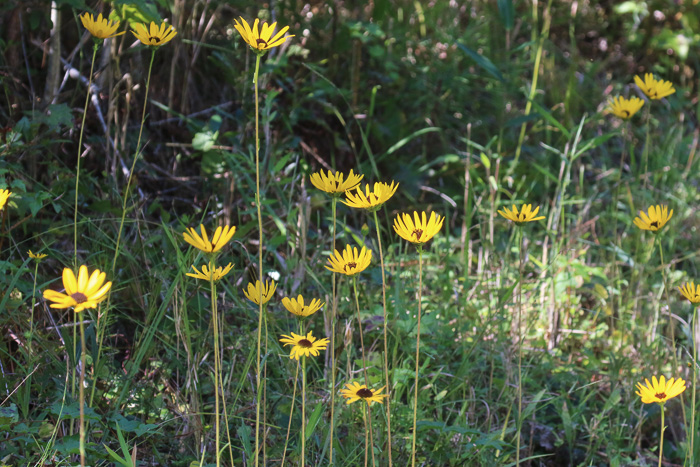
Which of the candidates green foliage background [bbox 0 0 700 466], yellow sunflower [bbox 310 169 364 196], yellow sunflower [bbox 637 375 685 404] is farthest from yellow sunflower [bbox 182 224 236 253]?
yellow sunflower [bbox 637 375 685 404]

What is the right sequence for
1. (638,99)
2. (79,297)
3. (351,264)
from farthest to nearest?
1. (638,99)
2. (351,264)
3. (79,297)

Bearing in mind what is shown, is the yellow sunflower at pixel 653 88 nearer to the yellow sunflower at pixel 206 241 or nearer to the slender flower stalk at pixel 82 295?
the yellow sunflower at pixel 206 241

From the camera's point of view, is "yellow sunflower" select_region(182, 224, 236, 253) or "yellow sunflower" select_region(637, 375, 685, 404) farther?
"yellow sunflower" select_region(637, 375, 685, 404)

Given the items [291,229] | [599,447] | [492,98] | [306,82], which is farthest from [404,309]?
[492,98]

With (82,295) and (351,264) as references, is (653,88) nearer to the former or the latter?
(351,264)

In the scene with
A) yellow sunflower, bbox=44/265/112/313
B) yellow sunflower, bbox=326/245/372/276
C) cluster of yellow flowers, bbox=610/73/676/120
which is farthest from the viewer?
cluster of yellow flowers, bbox=610/73/676/120

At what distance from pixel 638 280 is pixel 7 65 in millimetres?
2053

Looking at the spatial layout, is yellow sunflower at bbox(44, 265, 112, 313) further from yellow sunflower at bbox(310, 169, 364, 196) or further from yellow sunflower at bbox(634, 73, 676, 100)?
yellow sunflower at bbox(634, 73, 676, 100)

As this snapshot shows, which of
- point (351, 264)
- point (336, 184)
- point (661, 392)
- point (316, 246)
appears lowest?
point (316, 246)

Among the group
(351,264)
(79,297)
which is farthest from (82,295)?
(351,264)

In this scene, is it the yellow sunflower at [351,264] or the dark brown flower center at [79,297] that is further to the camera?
the yellow sunflower at [351,264]

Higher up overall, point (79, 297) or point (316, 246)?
point (79, 297)

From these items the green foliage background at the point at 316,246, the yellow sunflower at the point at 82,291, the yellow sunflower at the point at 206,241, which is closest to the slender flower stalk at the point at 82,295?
the yellow sunflower at the point at 82,291

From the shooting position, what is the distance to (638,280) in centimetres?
206
